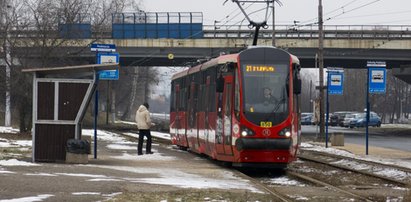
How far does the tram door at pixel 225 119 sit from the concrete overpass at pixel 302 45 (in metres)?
35.8

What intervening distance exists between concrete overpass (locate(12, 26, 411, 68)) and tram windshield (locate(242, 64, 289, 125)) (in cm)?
3631

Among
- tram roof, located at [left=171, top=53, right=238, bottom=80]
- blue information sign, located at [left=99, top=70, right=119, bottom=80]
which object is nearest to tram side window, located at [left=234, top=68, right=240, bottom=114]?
tram roof, located at [left=171, top=53, right=238, bottom=80]

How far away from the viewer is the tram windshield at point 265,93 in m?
18.8

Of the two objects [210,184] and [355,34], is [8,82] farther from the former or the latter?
[355,34]

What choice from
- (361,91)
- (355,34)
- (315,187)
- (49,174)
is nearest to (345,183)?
(315,187)

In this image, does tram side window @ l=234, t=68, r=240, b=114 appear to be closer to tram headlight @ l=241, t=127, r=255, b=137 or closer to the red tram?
the red tram

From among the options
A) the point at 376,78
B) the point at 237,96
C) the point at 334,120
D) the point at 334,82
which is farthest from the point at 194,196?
the point at 334,120

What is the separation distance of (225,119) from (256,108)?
1003 millimetres

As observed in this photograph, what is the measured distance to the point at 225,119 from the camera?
63.7ft

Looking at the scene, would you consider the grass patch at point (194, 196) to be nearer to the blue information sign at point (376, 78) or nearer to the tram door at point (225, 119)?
the tram door at point (225, 119)

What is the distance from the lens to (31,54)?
1347 inches

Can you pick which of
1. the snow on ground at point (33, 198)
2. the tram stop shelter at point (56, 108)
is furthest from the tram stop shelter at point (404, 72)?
the snow on ground at point (33, 198)

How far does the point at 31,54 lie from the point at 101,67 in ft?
56.4

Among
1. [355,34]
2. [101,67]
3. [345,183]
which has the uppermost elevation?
[355,34]
